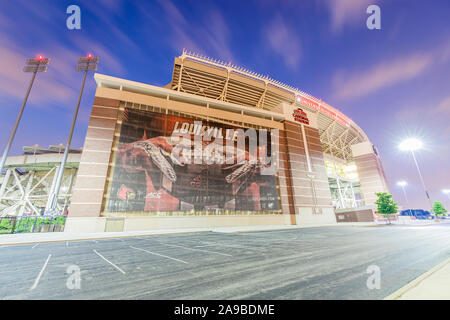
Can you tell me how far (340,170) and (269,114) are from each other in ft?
104

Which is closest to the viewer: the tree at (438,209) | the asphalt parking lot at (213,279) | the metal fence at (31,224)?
the asphalt parking lot at (213,279)

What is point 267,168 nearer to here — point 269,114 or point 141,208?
point 269,114

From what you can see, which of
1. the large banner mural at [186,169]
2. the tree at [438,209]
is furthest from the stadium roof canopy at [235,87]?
Result: the tree at [438,209]

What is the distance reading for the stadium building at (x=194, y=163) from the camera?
1980cm

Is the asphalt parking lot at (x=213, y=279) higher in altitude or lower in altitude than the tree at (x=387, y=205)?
lower

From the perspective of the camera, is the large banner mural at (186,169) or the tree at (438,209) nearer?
the large banner mural at (186,169)

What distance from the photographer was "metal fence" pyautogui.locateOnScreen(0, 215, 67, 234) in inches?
631

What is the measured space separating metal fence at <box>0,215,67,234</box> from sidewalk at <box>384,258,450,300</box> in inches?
1019

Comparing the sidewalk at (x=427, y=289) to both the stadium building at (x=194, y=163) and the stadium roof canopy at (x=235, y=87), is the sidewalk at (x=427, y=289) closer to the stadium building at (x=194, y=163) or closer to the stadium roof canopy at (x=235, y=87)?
the stadium building at (x=194, y=163)

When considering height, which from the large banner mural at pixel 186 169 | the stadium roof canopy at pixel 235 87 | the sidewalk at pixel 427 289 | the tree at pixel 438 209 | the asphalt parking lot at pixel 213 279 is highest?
the stadium roof canopy at pixel 235 87

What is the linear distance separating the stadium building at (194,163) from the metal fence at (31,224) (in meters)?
2.20

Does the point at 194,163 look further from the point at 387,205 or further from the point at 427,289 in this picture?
the point at 387,205

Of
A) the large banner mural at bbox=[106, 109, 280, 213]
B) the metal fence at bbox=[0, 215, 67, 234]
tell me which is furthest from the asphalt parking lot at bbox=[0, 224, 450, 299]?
the metal fence at bbox=[0, 215, 67, 234]

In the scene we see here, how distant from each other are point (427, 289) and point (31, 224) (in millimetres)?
27848
